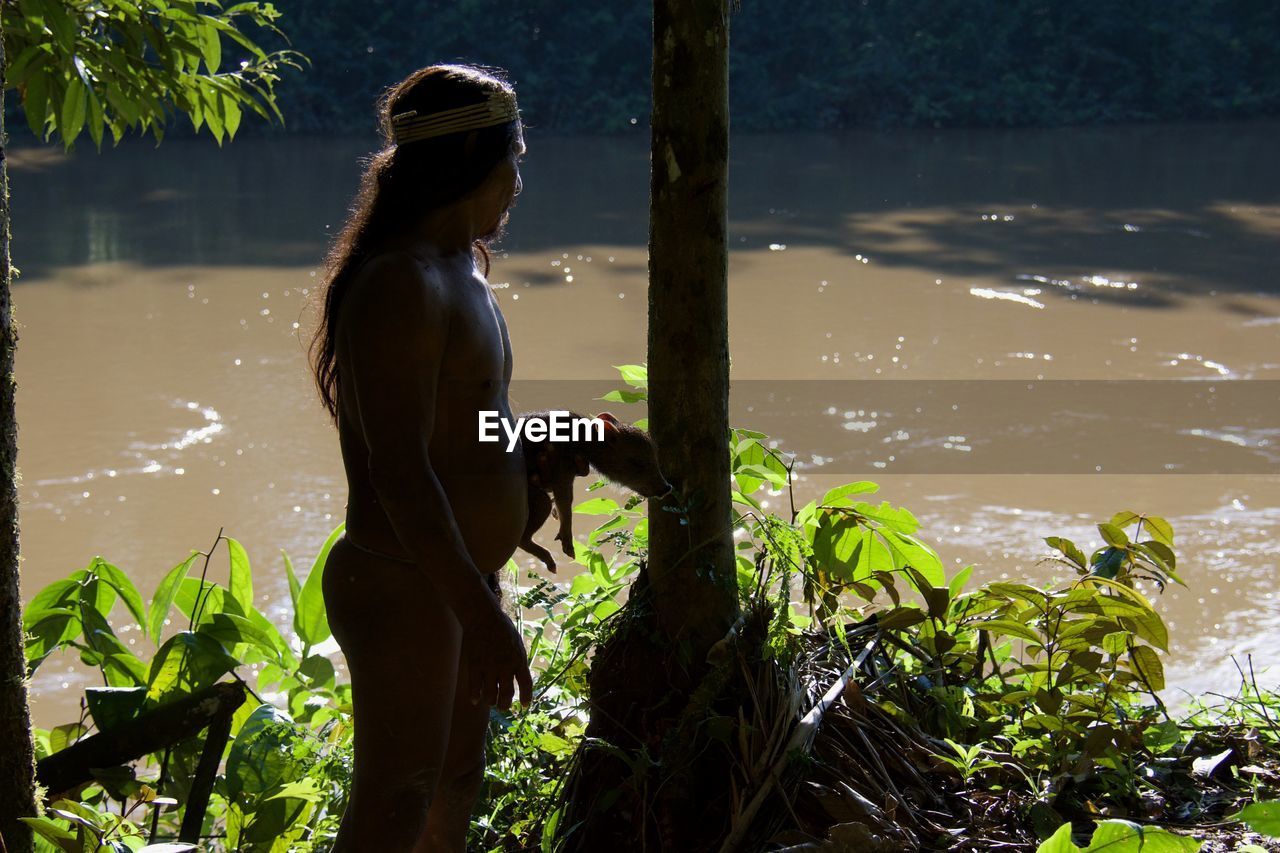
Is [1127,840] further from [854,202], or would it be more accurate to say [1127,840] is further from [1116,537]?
[854,202]

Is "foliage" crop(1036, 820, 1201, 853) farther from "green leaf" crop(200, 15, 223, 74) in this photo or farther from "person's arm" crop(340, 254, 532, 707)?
"green leaf" crop(200, 15, 223, 74)

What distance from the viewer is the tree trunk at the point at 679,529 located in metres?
1.86

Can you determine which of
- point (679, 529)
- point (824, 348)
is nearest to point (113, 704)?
point (679, 529)

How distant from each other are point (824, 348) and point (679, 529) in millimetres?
3809

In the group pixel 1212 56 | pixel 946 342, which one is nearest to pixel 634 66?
pixel 1212 56

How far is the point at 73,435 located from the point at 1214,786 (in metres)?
3.94

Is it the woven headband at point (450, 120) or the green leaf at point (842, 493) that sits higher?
the woven headband at point (450, 120)

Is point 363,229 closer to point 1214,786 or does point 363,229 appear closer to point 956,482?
point 1214,786

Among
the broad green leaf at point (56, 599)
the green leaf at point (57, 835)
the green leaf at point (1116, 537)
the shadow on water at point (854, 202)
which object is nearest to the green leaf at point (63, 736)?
the broad green leaf at point (56, 599)

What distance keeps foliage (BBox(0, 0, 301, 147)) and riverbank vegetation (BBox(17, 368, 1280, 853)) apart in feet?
2.61

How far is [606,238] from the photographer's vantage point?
7.70 m

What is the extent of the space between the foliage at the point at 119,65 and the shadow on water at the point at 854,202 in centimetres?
476

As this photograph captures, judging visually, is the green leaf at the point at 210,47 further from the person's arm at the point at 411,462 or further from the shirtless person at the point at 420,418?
the person's arm at the point at 411,462

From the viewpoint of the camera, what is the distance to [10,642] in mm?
1711
